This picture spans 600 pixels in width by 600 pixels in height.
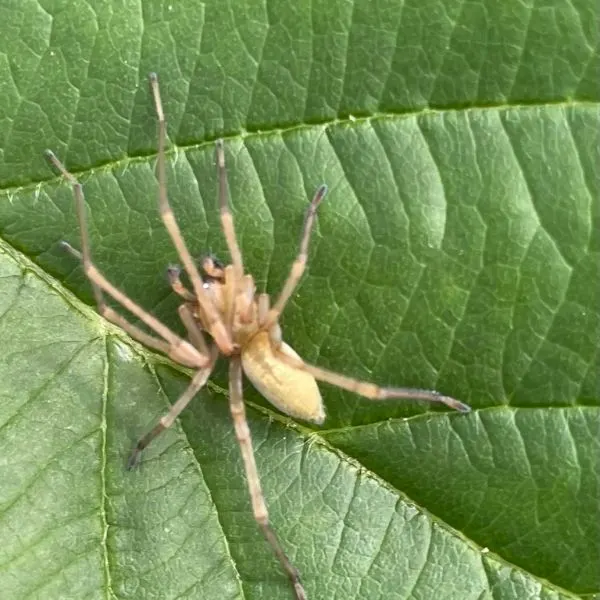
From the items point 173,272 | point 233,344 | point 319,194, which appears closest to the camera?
point 319,194

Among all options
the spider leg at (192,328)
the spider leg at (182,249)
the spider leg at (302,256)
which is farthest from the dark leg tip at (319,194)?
the spider leg at (192,328)

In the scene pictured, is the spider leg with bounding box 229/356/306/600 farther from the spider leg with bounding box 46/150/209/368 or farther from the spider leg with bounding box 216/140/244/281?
the spider leg with bounding box 216/140/244/281

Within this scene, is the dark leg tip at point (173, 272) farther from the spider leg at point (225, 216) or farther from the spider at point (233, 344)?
the spider leg at point (225, 216)

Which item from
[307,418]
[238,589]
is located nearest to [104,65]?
[307,418]

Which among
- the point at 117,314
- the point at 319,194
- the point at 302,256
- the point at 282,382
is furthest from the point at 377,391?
the point at 117,314

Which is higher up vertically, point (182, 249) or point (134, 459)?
point (182, 249)

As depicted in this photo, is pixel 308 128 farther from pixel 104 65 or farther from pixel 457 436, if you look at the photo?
pixel 457 436

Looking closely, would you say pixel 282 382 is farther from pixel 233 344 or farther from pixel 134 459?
pixel 134 459

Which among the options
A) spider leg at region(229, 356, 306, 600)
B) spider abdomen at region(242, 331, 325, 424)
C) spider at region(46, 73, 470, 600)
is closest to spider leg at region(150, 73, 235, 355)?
spider at region(46, 73, 470, 600)
